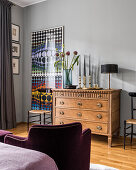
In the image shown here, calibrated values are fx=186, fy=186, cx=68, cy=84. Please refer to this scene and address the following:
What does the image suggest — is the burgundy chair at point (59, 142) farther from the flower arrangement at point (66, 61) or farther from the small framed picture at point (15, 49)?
the small framed picture at point (15, 49)

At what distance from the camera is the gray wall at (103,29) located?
3539mm

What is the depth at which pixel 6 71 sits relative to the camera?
425 cm

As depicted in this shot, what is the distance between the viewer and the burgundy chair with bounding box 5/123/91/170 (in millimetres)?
1512

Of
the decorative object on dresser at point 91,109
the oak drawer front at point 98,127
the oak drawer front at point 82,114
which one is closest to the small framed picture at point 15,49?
the decorative object on dresser at point 91,109

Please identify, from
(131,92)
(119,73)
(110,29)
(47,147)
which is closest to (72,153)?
(47,147)

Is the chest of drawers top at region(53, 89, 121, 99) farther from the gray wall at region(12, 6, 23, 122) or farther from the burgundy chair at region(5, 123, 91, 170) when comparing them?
the burgundy chair at region(5, 123, 91, 170)

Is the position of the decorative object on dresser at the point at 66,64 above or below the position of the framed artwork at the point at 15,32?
below

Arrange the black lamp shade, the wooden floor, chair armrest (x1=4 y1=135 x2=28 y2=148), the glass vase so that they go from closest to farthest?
chair armrest (x1=4 y1=135 x2=28 y2=148)
the wooden floor
the black lamp shade
the glass vase

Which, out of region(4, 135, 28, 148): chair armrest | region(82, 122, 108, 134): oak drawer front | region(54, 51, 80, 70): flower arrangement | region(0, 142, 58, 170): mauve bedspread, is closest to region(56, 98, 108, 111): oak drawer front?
region(82, 122, 108, 134): oak drawer front

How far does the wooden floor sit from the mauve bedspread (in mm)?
1454

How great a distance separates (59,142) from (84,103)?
1883 mm

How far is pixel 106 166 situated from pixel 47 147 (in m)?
1.19

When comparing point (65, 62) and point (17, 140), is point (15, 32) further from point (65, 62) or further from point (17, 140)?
point (17, 140)

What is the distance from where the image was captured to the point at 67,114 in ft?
11.6
